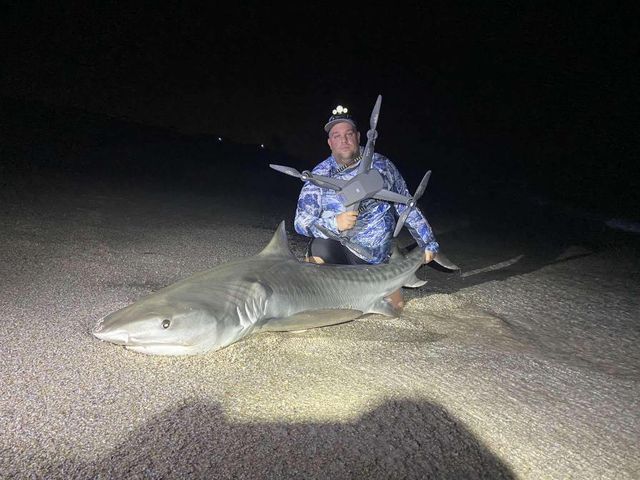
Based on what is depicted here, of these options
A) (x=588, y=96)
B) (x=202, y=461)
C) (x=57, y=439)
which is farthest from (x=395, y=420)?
(x=588, y=96)

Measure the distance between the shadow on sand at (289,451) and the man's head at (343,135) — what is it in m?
2.63

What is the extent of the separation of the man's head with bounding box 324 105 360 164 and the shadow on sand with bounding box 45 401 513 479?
2.63 m

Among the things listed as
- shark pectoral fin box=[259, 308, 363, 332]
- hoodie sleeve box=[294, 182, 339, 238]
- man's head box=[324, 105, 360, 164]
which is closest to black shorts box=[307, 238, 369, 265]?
hoodie sleeve box=[294, 182, 339, 238]

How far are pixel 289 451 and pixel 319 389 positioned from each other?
547 mm

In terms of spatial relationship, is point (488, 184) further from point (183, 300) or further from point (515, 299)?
point (183, 300)

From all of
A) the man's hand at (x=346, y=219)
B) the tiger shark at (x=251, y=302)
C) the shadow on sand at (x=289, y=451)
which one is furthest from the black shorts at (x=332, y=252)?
the shadow on sand at (x=289, y=451)

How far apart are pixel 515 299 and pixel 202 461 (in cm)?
374

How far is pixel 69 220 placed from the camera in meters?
5.76

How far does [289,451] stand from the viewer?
1.90 m

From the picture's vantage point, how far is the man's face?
4215mm

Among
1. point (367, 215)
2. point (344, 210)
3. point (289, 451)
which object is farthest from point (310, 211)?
point (289, 451)

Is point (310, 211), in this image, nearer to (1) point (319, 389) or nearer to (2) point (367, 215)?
(2) point (367, 215)

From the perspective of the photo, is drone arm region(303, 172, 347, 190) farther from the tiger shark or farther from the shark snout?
the shark snout

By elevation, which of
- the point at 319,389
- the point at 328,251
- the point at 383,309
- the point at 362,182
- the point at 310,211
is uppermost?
the point at 362,182
